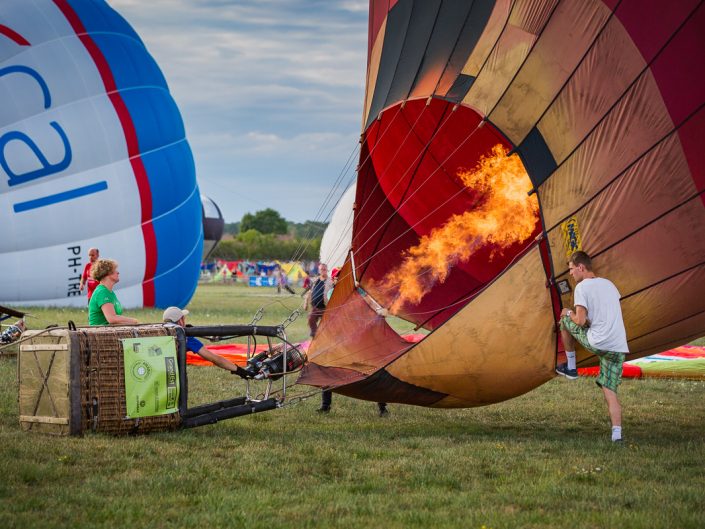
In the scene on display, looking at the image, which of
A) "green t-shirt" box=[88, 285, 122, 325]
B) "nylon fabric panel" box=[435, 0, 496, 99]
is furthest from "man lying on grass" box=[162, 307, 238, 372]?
"nylon fabric panel" box=[435, 0, 496, 99]

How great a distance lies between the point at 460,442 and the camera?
593cm

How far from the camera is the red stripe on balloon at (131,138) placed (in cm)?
1530

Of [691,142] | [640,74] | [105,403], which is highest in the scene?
[640,74]

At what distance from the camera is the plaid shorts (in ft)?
18.9

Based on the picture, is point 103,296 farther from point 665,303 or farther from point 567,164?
point 665,303

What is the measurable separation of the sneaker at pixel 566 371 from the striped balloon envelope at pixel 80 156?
10917mm

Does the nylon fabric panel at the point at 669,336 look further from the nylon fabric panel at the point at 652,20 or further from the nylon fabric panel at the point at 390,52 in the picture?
the nylon fabric panel at the point at 390,52

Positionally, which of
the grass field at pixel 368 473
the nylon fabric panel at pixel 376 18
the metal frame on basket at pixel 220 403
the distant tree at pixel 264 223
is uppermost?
the distant tree at pixel 264 223

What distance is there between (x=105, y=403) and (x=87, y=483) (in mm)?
1205

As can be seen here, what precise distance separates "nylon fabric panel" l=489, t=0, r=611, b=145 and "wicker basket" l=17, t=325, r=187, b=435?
2.60m

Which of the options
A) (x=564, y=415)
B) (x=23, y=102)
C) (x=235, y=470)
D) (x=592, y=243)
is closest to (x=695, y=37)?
(x=592, y=243)

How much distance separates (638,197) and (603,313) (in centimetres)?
75

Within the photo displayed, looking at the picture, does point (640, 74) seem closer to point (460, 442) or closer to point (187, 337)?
point (460, 442)

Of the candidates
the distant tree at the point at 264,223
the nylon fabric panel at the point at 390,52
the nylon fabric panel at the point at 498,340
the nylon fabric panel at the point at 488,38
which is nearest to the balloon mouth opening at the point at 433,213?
the nylon fabric panel at the point at 390,52
